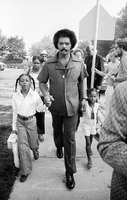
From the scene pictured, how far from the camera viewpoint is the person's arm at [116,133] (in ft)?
2.88

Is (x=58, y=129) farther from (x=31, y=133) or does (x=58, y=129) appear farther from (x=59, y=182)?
(x=59, y=182)

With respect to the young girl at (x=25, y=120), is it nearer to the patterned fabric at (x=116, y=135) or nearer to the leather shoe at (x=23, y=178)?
the leather shoe at (x=23, y=178)

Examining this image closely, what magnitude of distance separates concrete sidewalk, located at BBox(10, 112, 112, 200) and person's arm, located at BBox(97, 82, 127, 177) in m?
1.75

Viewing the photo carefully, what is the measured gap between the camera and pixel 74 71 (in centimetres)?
256

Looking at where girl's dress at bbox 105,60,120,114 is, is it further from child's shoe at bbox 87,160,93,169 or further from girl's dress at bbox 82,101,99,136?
child's shoe at bbox 87,160,93,169

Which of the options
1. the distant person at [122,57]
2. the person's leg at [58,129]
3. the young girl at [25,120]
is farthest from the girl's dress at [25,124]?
the distant person at [122,57]

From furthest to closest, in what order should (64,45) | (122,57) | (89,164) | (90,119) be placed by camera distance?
(122,57) < (90,119) < (89,164) < (64,45)

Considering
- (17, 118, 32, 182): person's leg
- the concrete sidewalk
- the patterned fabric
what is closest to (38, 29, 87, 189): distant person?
the concrete sidewalk

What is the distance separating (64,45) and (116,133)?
6.09 ft

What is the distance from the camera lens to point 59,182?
2666 mm

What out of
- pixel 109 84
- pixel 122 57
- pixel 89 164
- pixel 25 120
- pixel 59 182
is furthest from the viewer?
pixel 109 84

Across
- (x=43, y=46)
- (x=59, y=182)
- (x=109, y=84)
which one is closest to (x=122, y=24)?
(x=109, y=84)

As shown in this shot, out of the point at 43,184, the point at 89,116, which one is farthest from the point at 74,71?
the point at 43,184

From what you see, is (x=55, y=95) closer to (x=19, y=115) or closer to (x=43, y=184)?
(x=19, y=115)
